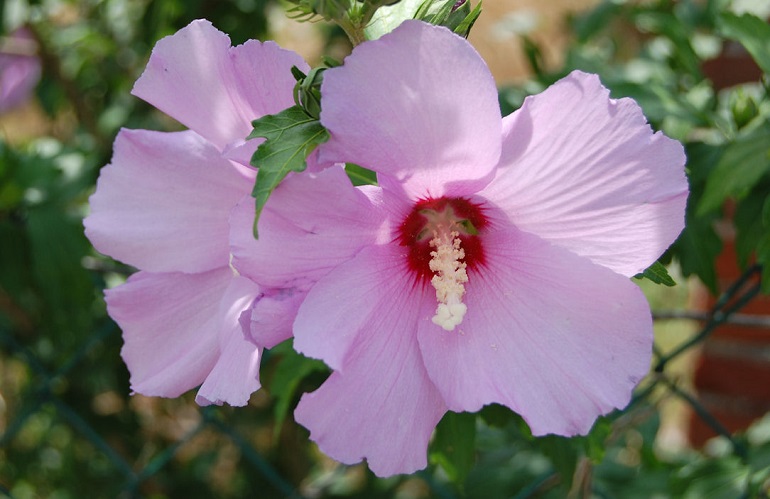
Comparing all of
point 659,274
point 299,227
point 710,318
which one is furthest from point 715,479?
point 299,227

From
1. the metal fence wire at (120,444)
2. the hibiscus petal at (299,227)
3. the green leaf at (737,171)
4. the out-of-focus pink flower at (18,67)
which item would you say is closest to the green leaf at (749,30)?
the green leaf at (737,171)

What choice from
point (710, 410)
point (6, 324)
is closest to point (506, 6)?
point (710, 410)

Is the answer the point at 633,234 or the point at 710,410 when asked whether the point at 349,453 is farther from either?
the point at 710,410

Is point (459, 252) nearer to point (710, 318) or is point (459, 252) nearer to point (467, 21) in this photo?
point (467, 21)

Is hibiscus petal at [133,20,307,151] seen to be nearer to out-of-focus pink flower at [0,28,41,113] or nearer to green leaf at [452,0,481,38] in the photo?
green leaf at [452,0,481,38]

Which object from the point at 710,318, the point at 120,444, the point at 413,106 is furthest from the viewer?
the point at 120,444

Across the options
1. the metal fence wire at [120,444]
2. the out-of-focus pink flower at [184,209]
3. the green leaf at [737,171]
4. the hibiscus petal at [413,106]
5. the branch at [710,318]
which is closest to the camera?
the hibiscus petal at [413,106]

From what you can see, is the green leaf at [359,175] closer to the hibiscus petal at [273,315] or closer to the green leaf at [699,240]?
the hibiscus petal at [273,315]
